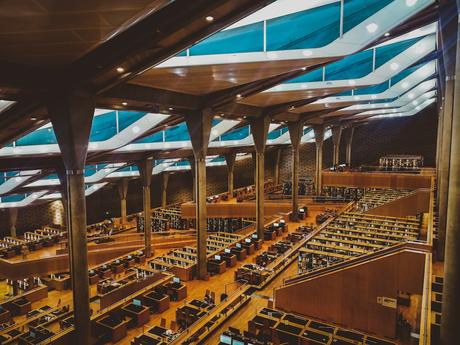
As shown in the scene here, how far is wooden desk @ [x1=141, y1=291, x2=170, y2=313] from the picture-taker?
1227cm

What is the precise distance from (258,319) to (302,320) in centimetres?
125

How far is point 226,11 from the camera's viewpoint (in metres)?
5.74

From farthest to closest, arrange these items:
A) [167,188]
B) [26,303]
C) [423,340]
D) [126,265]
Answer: [167,188]
[126,265]
[26,303]
[423,340]

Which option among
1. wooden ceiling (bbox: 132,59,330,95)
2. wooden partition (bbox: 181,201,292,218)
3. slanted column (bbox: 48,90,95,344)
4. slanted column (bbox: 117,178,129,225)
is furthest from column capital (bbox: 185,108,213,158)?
slanted column (bbox: 117,178,129,225)

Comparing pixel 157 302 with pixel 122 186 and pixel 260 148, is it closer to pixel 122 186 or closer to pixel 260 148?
pixel 260 148

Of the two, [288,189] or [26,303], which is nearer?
[26,303]

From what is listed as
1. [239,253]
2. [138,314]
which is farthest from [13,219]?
[138,314]

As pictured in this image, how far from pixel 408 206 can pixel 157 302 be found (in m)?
14.2

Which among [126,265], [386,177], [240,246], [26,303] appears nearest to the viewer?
[26,303]

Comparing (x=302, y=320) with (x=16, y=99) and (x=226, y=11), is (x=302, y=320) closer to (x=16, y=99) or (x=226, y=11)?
(x=226, y=11)

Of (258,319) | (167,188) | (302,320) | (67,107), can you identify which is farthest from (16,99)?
(167,188)

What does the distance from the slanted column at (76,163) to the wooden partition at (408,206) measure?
49.7 ft

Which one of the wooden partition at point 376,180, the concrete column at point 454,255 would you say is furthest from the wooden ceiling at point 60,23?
the wooden partition at point 376,180

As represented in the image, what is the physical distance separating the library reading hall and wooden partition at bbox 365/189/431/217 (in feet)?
0.21
